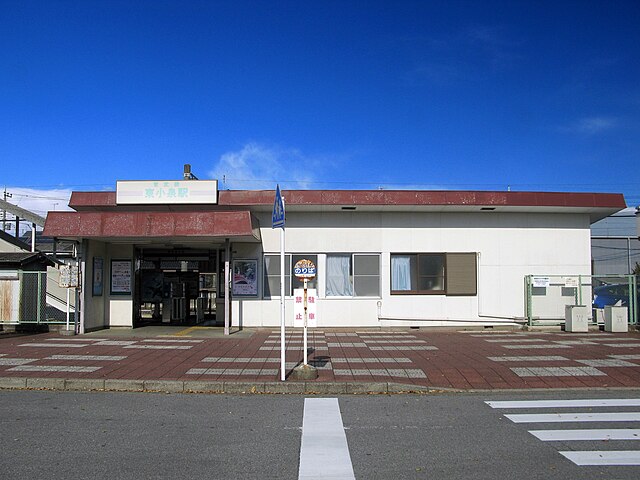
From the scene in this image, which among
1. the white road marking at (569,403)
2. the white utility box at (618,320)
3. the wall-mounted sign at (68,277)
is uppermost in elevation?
the wall-mounted sign at (68,277)

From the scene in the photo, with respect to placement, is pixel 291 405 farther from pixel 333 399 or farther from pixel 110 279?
pixel 110 279

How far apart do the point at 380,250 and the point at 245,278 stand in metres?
4.54

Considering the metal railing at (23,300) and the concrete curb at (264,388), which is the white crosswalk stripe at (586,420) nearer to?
the concrete curb at (264,388)

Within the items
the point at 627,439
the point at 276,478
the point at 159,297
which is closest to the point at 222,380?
the point at 276,478

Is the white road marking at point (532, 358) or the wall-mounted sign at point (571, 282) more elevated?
the wall-mounted sign at point (571, 282)

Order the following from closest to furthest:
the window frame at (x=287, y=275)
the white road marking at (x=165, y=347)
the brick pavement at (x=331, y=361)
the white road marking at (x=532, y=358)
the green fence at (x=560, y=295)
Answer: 1. the brick pavement at (x=331, y=361)
2. the white road marking at (x=532, y=358)
3. the white road marking at (x=165, y=347)
4. the green fence at (x=560, y=295)
5. the window frame at (x=287, y=275)

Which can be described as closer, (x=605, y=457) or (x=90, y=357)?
(x=605, y=457)

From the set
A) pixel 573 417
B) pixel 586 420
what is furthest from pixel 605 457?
pixel 573 417

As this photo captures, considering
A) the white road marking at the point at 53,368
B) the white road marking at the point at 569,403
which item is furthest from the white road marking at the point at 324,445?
the white road marking at the point at 53,368

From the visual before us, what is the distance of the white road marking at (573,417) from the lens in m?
7.09

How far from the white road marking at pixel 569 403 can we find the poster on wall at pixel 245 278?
425 inches

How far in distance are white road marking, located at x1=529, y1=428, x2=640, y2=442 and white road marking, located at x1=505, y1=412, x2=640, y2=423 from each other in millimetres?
494

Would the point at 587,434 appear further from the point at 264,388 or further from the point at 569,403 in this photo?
the point at 264,388

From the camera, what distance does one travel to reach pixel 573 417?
7.27m
